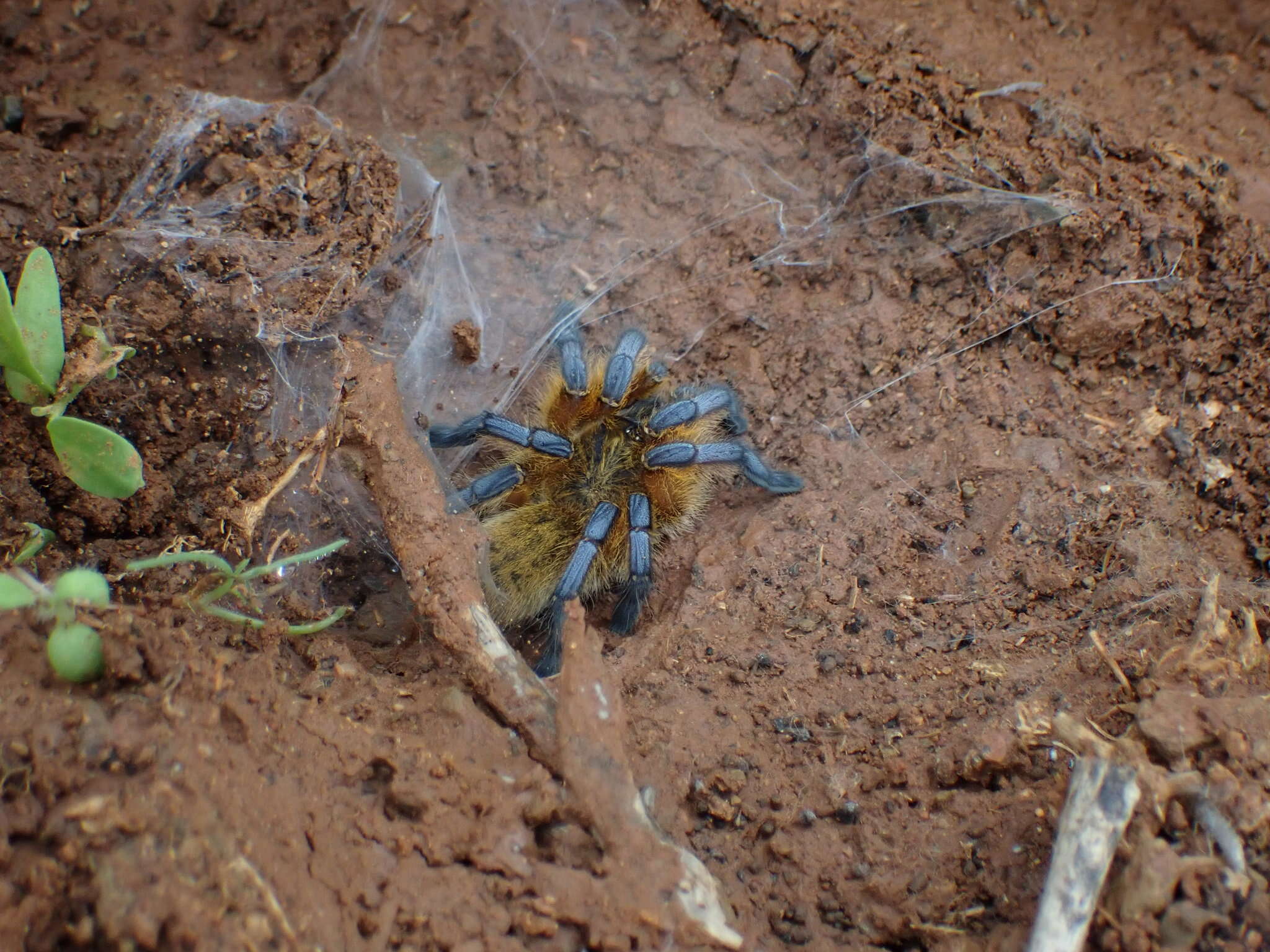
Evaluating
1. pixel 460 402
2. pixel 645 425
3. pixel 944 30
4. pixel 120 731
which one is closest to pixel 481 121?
pixel 460 402

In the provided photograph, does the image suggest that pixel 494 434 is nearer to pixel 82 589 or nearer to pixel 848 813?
pixel 82 589

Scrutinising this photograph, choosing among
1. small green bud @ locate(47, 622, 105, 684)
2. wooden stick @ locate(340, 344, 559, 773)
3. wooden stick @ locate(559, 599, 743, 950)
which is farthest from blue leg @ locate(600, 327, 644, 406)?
small green bud @ locate(47, 622, 105, 684)

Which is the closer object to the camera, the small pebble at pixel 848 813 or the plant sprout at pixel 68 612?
the plant sprout at pixel 68 612

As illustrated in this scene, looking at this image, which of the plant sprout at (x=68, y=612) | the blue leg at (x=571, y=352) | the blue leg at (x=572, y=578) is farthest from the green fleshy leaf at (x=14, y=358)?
the blue leg at (x=571, y=352)

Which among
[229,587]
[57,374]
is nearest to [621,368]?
[229,587]

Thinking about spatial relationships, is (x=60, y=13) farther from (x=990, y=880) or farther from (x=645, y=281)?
(x=990, y=880)

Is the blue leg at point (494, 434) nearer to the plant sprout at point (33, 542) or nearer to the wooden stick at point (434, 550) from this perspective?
the wooden stick at point (434, 550)
